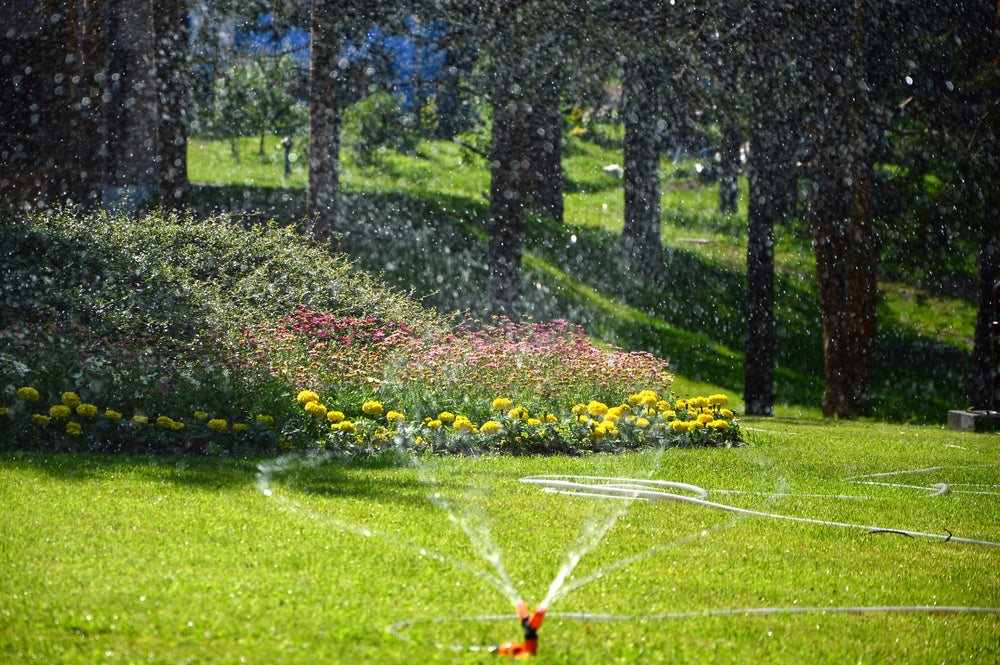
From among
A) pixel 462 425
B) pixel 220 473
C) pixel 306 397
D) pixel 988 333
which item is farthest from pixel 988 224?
pixel 220 473

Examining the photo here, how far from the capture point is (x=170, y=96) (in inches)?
764

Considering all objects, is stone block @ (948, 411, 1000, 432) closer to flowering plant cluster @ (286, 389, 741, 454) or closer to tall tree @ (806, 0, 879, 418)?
tall tree @ (806, 0, 879, 418)

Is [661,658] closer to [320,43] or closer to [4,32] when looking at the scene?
[320,43]

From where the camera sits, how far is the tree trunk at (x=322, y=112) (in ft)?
52.6

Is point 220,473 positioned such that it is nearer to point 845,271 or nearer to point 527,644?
point 527,644

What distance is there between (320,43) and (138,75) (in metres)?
4.68

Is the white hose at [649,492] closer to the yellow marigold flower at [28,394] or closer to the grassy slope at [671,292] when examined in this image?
the yellow marigold flower at [28,394]

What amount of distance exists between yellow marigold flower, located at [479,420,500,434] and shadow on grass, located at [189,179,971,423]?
414 inches

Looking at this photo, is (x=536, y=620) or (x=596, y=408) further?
(x=596, y=408)

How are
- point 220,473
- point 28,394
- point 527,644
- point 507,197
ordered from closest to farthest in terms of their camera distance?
point 527,644 → point 220,473 → point 28,394 → point 507,197

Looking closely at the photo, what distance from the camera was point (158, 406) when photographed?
319 inches

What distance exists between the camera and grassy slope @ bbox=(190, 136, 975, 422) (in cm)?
1956

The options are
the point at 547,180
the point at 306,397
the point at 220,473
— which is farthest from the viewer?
the point at 547,180

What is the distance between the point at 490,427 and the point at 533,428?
1.79 ft
